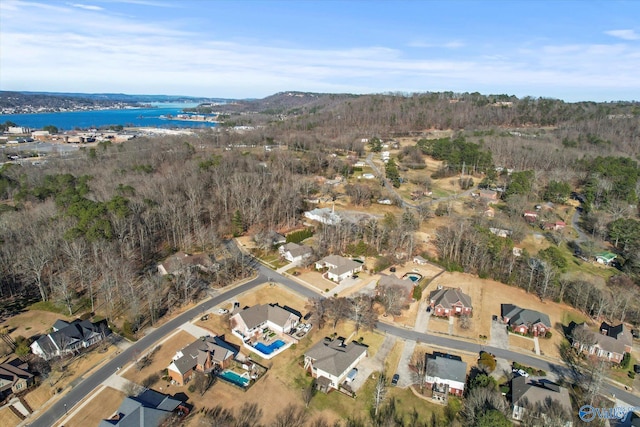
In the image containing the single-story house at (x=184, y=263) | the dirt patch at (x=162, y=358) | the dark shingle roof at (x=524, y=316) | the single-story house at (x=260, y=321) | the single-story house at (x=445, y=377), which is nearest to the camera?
the single-story house at (x=445, y=377)

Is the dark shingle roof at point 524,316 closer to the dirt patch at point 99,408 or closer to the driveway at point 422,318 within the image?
the driveway at point 422,318

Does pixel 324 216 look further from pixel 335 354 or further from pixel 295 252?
pixel 335 354

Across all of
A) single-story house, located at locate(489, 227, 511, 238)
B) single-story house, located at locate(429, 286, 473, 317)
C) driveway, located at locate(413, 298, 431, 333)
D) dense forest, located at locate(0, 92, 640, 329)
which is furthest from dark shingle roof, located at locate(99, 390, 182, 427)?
single-story house, located at locate(489, 227, 511, 238)

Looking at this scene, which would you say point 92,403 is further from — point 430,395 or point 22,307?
point 430,395

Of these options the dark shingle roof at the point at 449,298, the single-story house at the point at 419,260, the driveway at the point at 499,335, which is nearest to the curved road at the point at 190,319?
the driveway at the point at 499,335

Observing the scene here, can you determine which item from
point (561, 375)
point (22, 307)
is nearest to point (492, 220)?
point (561, 375)

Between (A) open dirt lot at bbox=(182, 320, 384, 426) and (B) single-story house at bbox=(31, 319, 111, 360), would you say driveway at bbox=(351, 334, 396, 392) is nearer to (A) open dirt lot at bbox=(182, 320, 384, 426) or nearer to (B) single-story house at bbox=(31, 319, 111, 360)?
(A) open dirt lot at bbox=(182, 320, 384, 426)
